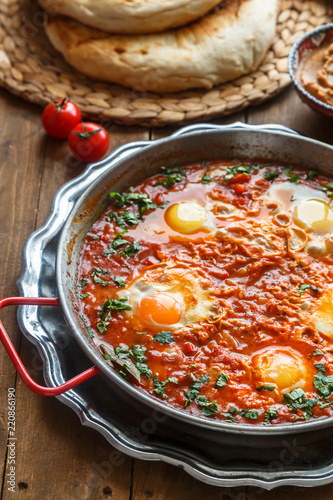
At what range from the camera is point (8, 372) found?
4.24 m

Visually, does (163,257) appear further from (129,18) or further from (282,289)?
(129,18)

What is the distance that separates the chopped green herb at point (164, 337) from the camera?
13.1 feet

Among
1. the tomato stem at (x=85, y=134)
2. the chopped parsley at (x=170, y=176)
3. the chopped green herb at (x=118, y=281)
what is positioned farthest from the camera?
the tomato stem at (x=85, y=134)

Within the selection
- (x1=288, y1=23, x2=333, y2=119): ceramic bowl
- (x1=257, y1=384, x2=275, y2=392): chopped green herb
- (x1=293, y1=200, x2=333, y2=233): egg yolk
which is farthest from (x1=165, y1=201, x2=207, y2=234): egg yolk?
(x1=288, y1=23, x2=333, y2=119): ceramic bowl

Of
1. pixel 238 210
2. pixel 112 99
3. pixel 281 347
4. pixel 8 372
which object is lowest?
pixel 8 372

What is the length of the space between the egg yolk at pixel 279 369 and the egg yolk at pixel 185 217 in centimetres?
122

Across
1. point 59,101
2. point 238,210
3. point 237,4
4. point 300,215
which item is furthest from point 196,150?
point 237,4

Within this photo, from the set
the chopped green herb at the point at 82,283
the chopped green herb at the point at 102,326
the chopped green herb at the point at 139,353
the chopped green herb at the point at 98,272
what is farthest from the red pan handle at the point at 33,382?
the chopped green herb at the point at 98,272

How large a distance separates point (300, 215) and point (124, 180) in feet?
4.89

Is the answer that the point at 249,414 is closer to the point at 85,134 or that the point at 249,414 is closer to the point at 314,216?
the point at 314,216

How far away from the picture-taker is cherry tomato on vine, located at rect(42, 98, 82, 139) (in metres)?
5.36

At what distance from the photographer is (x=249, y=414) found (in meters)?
3.65

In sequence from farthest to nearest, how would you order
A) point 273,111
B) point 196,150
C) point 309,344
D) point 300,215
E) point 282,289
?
point 273,111 < point 196,150 < point 300,215 < point 282,289 < point 309,344

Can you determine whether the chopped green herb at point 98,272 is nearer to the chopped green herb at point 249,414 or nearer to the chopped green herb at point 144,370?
the chopped green herb at point 144,370
